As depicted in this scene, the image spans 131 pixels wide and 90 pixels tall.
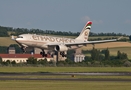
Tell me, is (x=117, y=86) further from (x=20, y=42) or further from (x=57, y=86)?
(x=20, y=42)

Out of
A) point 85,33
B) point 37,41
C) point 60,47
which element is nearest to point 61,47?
point 60,47

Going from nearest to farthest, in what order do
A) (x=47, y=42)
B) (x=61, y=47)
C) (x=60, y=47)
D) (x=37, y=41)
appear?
1. (x=37, y=41)
2. (x=47, y=42)
3. (x=60, y=47)
4. (x=61, y=47)

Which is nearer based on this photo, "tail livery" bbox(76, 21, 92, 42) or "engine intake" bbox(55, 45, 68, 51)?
"engine intake" bbox(55, 45, 68, 51)

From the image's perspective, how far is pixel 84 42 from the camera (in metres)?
107

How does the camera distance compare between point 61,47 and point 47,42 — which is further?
point 61,47

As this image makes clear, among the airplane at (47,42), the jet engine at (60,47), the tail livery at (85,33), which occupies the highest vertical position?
the tail livery at (85,33)

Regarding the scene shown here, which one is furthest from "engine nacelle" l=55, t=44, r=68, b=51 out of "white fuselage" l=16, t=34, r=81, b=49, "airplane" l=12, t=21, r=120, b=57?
"white fuselage" l=16, t=34, r=81, b=49

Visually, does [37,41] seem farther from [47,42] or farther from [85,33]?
[85,33]

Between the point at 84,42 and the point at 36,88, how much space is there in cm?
4590

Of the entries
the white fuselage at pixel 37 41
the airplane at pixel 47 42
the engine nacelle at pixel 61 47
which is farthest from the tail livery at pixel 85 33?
the engine nacelle at pixel 61 47

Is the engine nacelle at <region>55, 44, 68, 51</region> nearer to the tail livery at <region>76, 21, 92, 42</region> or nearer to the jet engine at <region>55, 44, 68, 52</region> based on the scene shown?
the jet engine at <region>55, 44, 68, 52</region>

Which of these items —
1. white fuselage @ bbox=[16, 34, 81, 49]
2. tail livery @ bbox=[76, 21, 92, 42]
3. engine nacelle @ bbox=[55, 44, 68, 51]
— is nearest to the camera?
white fuselage @ bbox=[16, 34, 81, 49]

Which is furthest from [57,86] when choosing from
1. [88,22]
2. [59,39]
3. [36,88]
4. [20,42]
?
[88,22]

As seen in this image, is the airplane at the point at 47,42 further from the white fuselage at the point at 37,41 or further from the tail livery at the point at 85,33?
the tail livery at the point at 85,33
